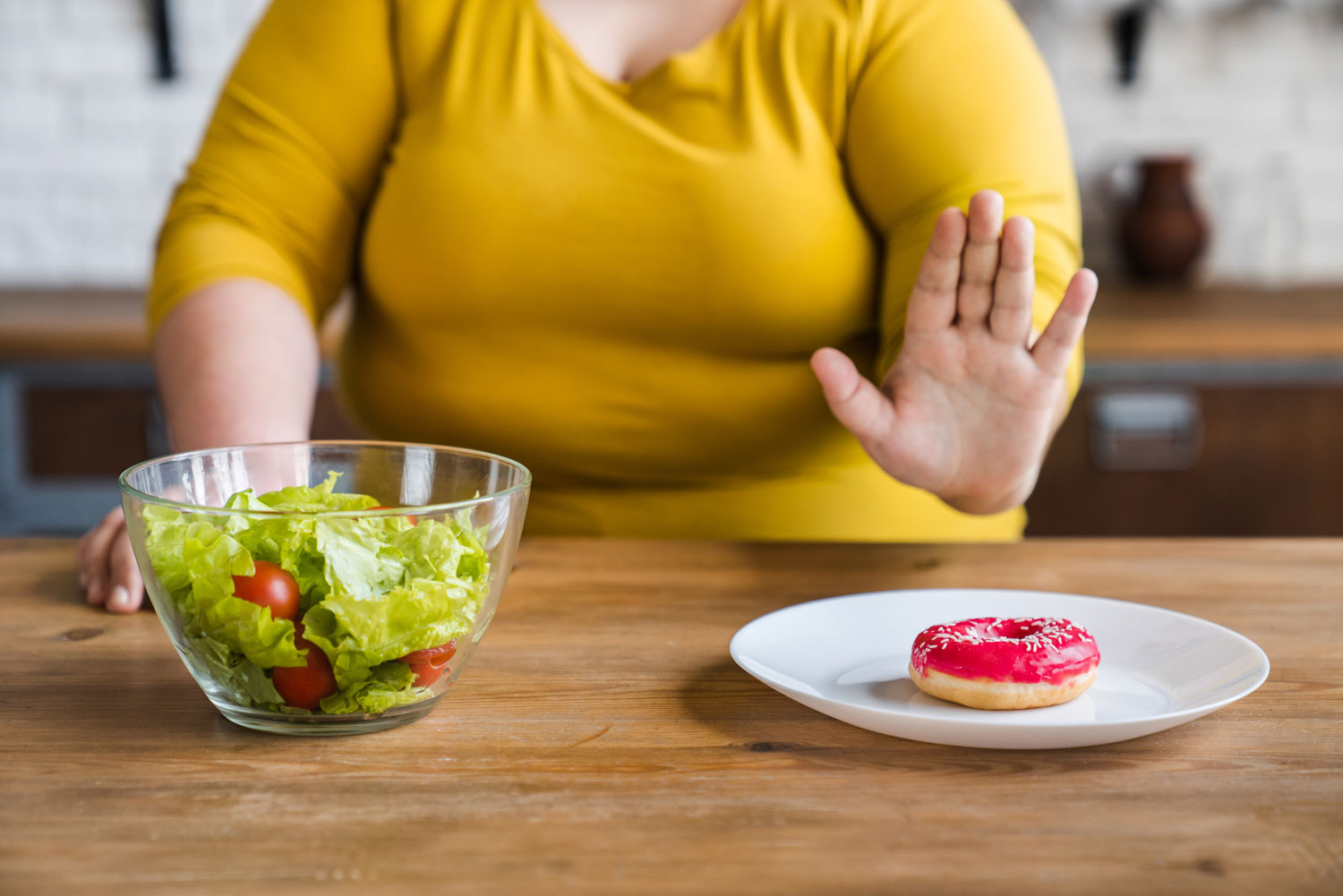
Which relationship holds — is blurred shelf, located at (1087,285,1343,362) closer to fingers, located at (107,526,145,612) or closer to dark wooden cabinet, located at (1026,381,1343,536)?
dark wooden cabinet, located at (1026,381,1343,536)

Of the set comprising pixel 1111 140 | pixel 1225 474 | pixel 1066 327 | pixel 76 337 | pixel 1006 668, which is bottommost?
pixel 1225 474

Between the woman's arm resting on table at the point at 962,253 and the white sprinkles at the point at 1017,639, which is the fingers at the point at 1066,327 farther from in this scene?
the white sprinkles at the point at 1017,639

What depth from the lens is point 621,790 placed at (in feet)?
1.64

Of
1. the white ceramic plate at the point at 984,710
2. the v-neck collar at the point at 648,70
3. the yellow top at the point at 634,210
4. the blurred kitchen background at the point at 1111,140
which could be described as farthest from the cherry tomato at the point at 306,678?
the blurred kitchen background at the point at 1111,140

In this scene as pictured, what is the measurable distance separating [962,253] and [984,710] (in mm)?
358

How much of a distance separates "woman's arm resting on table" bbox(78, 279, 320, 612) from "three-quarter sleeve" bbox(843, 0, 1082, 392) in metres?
0.48

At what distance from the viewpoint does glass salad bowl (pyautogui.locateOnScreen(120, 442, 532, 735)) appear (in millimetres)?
515

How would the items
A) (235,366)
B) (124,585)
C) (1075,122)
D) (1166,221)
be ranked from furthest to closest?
(1075,122) < (1166,221) < (235,366) < (124,585)

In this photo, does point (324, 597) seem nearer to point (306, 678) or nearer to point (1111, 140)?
point (306, 678)

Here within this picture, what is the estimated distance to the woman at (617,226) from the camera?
0.97m

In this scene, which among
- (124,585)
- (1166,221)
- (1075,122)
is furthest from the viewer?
(1075,122)

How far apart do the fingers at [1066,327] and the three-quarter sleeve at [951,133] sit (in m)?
0.10

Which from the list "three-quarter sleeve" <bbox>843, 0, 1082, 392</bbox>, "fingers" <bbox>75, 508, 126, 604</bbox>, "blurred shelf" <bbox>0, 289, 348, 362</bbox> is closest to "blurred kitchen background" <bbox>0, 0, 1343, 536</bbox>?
"blurred shelf" <bbox>0, 289, 348, 362</bbox>

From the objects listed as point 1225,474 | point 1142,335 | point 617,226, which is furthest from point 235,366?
point 1225,474
